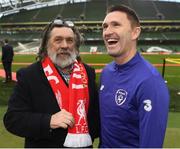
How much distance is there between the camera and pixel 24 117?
333cm

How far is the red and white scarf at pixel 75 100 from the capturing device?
331cm

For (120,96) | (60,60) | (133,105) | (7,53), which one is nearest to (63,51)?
(60,60)

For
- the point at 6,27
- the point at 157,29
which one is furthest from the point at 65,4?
the point at 157,29

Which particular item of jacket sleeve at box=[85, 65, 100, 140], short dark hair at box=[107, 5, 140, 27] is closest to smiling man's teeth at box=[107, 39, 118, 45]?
short dark hair at box=[107, 5, 140, 27]

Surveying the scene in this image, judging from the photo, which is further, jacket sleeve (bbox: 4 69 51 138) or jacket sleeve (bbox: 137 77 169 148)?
jacket sleeve (bbox: 4 69 51 138)

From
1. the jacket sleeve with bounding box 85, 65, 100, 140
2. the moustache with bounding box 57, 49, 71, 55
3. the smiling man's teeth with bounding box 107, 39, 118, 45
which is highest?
→ the smiling man's teeth with bounding box 107, 39, 118, 45

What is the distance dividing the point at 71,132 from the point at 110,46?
0.70 metres

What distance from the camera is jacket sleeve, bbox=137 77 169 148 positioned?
296 cm

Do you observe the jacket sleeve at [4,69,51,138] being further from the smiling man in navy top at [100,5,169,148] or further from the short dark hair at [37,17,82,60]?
the smiling man in navy top at [100,5,169,148]

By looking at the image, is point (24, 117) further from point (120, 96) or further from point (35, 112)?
point (120, 96)

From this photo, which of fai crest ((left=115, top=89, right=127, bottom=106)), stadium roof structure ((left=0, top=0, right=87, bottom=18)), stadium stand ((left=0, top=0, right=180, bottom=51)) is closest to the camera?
fai crest ((left=115, top=89, right=127, bottom=106))

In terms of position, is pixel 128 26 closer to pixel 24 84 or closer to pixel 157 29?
pixel 24 84

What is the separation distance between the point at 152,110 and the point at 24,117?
978 mm

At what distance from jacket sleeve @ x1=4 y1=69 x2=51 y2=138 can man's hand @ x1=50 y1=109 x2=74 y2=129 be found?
0.04 metres
